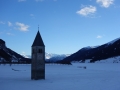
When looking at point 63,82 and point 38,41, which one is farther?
point 38,41

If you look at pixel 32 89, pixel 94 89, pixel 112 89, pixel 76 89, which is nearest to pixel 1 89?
pixel 32 89

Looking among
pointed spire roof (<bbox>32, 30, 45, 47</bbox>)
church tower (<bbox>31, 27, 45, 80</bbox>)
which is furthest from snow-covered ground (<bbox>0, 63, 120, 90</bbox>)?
pointed spire roof (<bbox>32, 30, 45, 47</bbox>)

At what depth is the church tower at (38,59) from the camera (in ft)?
149

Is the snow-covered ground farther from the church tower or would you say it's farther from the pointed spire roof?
the pointed spire roof

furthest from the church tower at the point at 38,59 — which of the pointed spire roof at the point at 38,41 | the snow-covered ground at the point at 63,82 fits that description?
the snow-covered ground at the point at 63,82

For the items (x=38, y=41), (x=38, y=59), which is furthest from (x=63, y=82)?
(x=38, y=41)

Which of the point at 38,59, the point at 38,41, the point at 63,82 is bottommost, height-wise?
the point at 63,82

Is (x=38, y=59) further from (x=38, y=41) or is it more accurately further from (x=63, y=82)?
(x=63, y=82)

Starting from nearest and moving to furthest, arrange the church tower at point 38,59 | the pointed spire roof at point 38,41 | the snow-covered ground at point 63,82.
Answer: the snow-covered ground at point 63,82, the church tower at point 38,59, the pointed spire roof at point 38,41

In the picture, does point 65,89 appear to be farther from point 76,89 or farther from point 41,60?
point 41,60

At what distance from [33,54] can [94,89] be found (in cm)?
2328

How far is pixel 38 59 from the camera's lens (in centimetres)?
4669

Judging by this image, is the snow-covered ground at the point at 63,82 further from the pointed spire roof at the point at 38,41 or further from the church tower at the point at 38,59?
the pointed spire roof at the point at 38,41

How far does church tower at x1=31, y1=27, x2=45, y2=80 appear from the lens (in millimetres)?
45500
